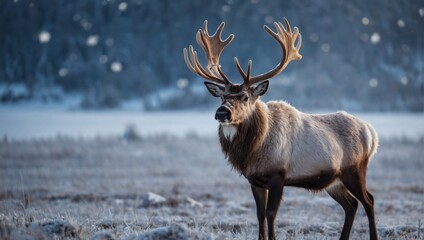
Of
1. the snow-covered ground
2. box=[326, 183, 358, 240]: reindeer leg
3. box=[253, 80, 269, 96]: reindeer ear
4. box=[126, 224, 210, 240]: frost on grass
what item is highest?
box=[253, 80, 269, 96]: reindeer ear

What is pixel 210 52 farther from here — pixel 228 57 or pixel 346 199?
pixel 228 57

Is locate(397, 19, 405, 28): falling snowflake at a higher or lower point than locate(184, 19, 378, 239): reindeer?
higher

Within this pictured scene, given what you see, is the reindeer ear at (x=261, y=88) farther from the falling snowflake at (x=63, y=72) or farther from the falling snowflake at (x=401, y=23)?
the falling snowflake at (x=63, y=72)

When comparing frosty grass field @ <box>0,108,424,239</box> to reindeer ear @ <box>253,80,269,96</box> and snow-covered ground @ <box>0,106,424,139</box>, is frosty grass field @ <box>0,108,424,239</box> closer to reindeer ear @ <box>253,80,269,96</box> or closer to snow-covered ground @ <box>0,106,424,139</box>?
reindeer ear @ <box>253,80,269,96</box>

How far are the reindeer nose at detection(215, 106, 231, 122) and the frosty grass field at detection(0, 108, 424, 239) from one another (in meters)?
1.26

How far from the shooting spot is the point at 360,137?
7391 millimetres

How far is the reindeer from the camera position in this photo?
21.6 feet

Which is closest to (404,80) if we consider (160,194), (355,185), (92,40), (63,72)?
(92,40)

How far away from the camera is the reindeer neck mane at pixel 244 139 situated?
6688mm

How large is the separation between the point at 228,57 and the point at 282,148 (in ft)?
144

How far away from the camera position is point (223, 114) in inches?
251

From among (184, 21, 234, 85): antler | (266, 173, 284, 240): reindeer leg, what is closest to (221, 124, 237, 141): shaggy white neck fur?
(266, 173, 284, 240): reindeer leg

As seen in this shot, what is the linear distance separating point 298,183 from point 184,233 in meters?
1.95

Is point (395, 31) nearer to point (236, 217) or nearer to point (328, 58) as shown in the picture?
point (328, 58)
